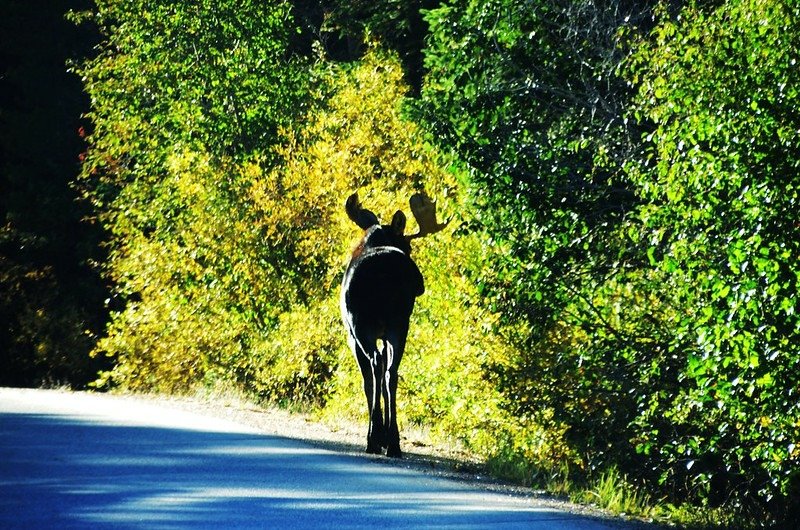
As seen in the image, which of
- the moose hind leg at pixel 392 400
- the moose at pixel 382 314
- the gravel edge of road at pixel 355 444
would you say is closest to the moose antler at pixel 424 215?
the moose at pixel 382 314

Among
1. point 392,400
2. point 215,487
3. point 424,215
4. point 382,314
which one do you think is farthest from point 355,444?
point 215,487

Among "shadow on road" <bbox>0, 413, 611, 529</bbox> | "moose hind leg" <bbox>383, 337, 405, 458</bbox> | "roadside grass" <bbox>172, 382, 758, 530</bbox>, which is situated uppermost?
"moose hind leg" <bbox>383, 337, 405, 458</bbox>

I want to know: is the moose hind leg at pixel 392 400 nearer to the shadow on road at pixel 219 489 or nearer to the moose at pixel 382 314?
the moose at pixel 382 314

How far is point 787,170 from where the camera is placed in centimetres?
990

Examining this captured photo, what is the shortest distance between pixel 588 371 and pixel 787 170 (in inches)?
139

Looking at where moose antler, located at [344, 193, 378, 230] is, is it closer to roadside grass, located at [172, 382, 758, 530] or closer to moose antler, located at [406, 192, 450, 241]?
moose antler, located at [406, 192, 450, 241]

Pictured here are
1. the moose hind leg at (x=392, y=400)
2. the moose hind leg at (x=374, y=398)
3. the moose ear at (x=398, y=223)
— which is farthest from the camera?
the moose ear at (x=398, y=223)

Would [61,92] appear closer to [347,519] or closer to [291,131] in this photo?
[291,131]

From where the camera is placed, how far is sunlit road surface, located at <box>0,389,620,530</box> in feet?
27.9

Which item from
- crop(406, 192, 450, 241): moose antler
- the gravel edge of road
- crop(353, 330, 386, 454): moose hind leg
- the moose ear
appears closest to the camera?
the gravel edge of road

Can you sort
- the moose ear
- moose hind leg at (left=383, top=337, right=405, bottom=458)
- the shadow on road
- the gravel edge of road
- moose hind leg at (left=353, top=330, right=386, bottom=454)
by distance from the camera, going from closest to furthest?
the shadow on road → the gravel edge of road → moose hind leg at (left=383, top=337, right=405, bottom=458) → moose hind leg at (left=353, top=330, right=386, bottom=454) → the moose ear

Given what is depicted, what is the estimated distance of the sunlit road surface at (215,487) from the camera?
8516 millimetres

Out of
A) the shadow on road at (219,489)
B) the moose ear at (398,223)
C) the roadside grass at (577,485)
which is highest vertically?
the moose ear at (398,223)

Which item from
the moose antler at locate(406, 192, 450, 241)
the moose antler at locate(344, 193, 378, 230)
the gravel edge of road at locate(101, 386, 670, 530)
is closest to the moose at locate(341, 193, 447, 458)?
the gravel edge of road at locate(101, 386, 670, 530)
